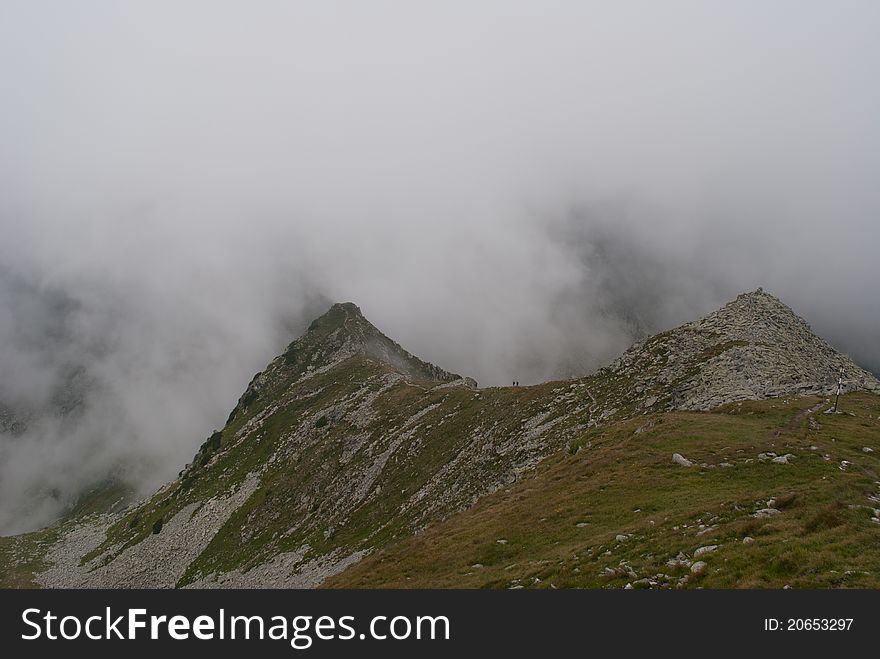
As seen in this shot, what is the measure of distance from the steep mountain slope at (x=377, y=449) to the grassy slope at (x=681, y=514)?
4.37 m

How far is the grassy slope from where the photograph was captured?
1861 cm

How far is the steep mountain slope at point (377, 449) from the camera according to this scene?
6047 centimetres

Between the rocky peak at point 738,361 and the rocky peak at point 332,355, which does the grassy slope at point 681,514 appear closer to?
the rocky peak at point 738,361

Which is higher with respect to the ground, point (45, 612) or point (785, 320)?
point (785, 320)

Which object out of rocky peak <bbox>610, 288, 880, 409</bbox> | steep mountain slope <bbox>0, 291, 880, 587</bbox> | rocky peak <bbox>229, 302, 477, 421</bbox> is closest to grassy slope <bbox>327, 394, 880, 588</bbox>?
steep mountain slope <bbox>0, 291, 880, 587</bbox>

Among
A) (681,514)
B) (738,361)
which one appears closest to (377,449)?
(738,361)

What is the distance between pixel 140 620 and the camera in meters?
18.9

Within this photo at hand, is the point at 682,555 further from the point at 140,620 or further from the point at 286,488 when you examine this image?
the point at 286,488

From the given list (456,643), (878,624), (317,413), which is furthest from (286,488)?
(878,624)

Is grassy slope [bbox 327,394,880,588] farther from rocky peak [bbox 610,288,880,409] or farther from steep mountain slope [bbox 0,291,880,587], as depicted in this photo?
rocky peak [bbox 610,288,880,409]

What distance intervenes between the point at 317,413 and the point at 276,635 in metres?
106

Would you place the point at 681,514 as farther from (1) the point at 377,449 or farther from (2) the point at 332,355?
(2) the point at 332,355

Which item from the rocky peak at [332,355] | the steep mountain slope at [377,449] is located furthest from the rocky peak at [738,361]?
the rocky peak at [332,355]

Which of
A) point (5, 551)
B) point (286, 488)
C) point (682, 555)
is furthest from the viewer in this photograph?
point (5, 551)
